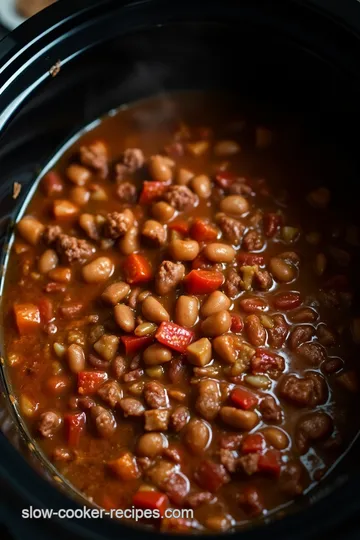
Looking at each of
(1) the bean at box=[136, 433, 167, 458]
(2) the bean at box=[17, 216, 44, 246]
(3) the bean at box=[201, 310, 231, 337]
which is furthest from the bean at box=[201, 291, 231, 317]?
(2) the bean at box=[17, 216, 44, 246]

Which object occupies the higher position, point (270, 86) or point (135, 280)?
point (270, 86)

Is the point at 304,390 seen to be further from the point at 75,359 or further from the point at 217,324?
the point at 75,359

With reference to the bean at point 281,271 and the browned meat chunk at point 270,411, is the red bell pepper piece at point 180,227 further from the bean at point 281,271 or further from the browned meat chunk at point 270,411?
the browned meat chunk at point 270,411

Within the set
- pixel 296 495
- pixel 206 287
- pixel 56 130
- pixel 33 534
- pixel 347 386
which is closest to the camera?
pixel 33 534

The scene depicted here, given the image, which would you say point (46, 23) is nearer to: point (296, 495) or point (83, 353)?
point (83, 353)

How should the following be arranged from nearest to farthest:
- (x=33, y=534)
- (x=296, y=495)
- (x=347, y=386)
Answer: (x=33, y=534) < (x=296, y=495) < (x=347, y=386)

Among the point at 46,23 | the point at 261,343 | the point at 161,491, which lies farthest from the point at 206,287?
the point at 46,23

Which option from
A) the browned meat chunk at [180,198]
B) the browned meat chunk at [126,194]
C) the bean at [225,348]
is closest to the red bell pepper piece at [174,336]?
the bean at [225,348]
